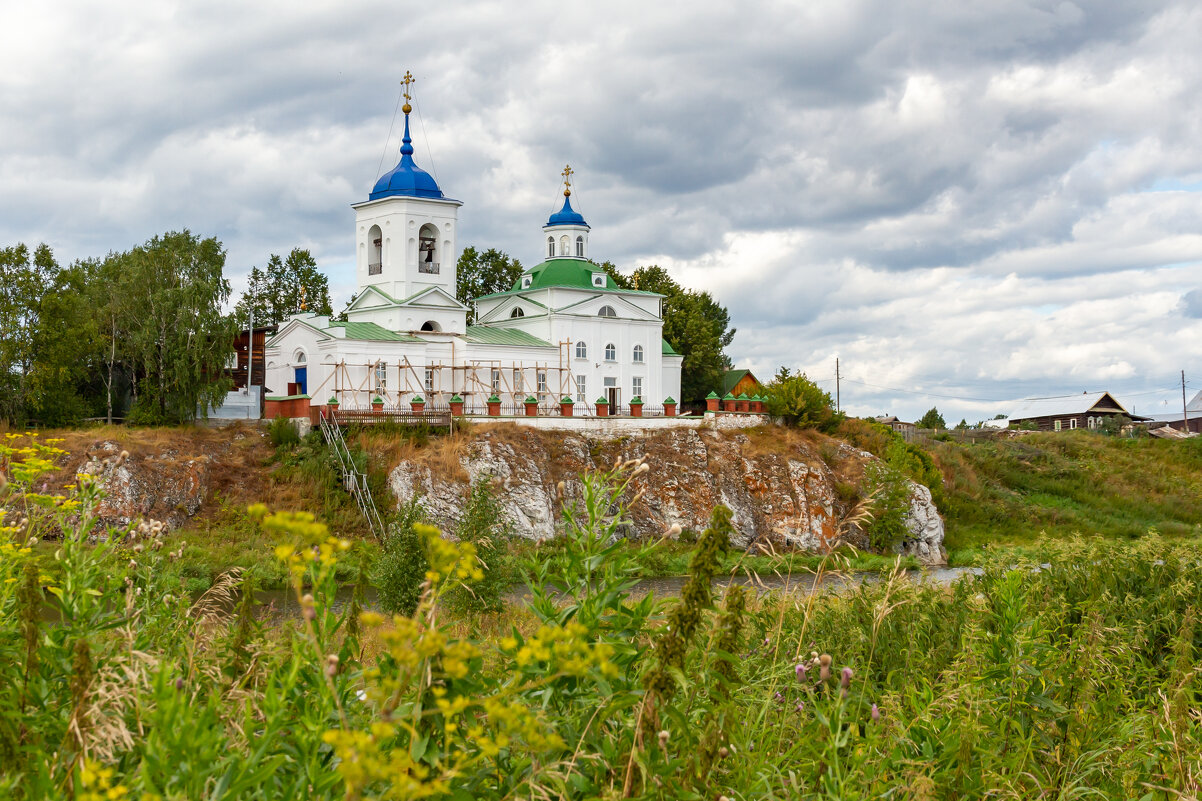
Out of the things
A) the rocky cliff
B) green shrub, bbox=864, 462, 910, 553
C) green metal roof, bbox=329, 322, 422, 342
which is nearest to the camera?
the rocky cliff

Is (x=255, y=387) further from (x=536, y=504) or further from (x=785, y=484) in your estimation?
(x=785, y=484)

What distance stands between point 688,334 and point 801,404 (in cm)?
1606

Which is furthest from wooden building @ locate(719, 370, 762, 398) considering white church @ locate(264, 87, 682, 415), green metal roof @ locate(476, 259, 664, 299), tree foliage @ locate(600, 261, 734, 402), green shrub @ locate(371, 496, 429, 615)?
green shrub @ locate(371, 496, 429, 615)

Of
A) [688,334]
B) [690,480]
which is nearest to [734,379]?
Answer: [688,334]

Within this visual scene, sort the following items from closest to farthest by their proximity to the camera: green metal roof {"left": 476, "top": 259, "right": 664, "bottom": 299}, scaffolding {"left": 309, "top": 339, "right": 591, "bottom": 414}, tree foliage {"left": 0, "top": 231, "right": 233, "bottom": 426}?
1. tree foliage {"left": 0, "top": 231, "right": 233, "bottom": 426}
2. scaffolding {"left": 309, "top": 339, "right": 591, "bottom": 414}
3. green metal roof {"left": 476, "top": 259, "right": 664, "bottom": 299}

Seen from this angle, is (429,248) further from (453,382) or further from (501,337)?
(453,382)

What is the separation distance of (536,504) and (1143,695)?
79.9ft

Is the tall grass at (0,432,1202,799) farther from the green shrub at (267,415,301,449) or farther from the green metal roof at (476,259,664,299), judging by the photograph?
the green metal roof at (476,259,664,299)

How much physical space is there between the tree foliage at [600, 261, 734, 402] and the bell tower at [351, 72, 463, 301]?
13488mm

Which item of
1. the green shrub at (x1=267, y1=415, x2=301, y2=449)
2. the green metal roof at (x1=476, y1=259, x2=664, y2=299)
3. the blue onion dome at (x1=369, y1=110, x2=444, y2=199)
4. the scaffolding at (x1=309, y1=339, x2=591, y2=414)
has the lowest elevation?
the green shrub at (x1=267, y1=415, x2=301, y2=449)

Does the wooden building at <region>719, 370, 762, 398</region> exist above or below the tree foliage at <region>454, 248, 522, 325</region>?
below

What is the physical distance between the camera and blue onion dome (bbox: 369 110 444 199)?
41062 millimetres

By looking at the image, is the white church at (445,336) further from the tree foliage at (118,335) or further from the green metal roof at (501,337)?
the tree foliage at (118,335)

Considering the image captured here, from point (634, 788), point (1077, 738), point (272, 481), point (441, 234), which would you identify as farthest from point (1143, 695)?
point (441, 234)
